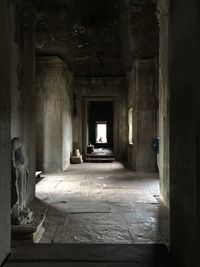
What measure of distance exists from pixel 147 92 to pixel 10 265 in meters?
9.37

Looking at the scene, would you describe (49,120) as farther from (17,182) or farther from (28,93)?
(17,182)

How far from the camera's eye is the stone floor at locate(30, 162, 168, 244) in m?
4.41

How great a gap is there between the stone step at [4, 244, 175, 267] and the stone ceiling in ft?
17.5

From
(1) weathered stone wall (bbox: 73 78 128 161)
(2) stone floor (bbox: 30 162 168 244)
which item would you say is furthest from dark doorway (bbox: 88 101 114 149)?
(2) stone floor (bbox: 30 162 168 244)

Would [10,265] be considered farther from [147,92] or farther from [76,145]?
[76,145]

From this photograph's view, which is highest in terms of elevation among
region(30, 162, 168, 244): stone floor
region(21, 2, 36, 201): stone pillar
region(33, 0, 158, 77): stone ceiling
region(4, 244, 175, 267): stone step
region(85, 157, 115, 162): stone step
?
region(33, 0, 158, 77): stone ceiling

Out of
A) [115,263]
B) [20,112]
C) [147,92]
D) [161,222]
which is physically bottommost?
[161,222]

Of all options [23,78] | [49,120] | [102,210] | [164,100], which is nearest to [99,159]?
[49,120]

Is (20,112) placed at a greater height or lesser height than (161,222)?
greater

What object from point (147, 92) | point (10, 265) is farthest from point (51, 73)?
Answer: point (10, 265)

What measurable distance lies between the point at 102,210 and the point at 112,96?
1042 cm
